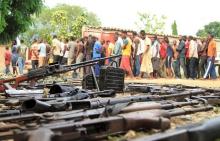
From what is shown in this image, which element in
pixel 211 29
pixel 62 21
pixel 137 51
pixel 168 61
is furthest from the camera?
pixel 211 29

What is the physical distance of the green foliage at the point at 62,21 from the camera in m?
44.0

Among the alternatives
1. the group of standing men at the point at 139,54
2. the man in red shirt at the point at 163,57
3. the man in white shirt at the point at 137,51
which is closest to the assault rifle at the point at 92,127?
the group of standing men at the point at 139,54

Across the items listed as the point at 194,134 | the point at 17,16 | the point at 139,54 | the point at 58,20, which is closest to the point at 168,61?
the point at 139,54

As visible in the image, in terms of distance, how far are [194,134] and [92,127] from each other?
→ 2.48 feet

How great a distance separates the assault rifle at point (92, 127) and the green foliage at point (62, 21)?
Result: 3908 centimetres

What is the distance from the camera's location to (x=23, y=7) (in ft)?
49.0

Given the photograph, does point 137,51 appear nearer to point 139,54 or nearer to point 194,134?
point 139,54

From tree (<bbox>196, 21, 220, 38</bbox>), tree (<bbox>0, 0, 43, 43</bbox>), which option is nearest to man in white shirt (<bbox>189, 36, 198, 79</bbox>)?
tree (<bbox>0, 0, 43, 43</bbox>)

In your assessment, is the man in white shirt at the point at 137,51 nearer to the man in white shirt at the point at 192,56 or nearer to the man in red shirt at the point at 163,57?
the man in red shirt at the point at 163,57

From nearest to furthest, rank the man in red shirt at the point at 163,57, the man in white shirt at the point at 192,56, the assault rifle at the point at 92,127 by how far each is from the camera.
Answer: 1. the assault rifle at the point at 92,127
2. the man in white shirt at the point at 192,56
3. the man in red shirt at the point at 163,57

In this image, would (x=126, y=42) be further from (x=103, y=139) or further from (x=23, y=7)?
(x=103, y=139)

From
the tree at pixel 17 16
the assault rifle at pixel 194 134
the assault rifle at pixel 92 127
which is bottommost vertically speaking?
the assault rifle at pixel 194 134

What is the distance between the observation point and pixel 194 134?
3.38 m

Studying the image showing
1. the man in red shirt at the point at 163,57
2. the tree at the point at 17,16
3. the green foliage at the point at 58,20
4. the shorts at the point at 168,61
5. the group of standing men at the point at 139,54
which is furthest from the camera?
the green foliage at the point at 58,20
